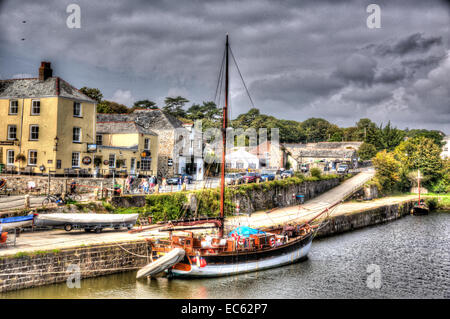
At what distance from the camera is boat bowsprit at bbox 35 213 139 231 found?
23.3 metres

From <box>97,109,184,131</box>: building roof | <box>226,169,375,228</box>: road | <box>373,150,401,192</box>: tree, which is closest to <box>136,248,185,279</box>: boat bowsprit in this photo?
<box>226,169,375,228</box>: road

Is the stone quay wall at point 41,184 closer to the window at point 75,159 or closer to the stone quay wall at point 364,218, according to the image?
the window at point 75,159

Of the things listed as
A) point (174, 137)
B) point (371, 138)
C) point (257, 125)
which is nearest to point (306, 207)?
point (174, 137)

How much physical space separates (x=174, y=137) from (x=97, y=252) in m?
29.1

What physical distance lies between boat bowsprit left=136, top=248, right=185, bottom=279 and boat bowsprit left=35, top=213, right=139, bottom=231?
4860 millimetres

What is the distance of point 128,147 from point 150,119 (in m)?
11.2

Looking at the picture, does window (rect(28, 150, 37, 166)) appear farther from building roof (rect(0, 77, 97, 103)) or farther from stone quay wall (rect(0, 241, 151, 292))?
stone quay wall (rect(0, 241, 151, 292))

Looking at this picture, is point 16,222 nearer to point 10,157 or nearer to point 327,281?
point 10,157

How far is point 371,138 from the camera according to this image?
98.6 metres

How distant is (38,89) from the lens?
34.8 m

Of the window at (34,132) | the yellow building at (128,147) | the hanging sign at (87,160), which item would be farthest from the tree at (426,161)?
the window at (34,132)

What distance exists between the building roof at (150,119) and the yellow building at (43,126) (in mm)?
12951

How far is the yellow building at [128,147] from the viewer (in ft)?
128

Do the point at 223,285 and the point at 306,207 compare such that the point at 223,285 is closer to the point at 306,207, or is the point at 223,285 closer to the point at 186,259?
the point at 186,259
